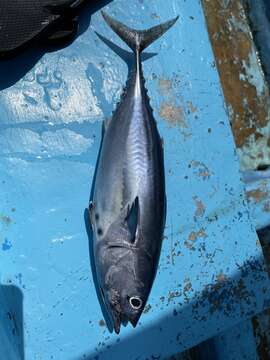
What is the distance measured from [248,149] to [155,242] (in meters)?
0.96

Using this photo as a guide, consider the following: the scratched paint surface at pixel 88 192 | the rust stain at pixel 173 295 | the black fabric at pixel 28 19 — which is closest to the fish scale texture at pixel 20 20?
the black fabric at pixel 28 19

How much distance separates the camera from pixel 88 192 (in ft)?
4.85

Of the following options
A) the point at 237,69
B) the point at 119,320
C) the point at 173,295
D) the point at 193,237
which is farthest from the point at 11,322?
the point at 237,69

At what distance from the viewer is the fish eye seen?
1.36 metres

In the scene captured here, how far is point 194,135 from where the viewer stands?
1.65 meters

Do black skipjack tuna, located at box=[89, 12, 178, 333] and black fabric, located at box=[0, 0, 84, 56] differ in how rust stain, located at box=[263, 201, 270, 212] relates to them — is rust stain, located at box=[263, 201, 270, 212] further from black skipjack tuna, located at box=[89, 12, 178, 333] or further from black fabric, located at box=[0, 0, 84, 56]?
black fabric, located at box=[0, 0, 84, 56]

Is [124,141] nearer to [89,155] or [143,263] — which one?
[89,155]

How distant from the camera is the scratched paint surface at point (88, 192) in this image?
142 centimetres

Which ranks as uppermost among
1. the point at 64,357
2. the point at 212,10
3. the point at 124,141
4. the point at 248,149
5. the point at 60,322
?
the point at 212,10

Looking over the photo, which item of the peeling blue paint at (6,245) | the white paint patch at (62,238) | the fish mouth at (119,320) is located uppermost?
the peeling blue paint at (6,245)

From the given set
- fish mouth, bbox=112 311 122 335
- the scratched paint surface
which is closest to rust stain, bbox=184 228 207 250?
the scratched paint surface

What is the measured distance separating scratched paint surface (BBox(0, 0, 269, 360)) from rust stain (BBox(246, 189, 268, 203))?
0.48 ft

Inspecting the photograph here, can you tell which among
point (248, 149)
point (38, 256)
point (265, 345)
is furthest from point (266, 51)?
point (38, 256)

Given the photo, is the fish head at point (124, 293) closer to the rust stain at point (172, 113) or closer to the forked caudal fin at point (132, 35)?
the rust stain at point (172, 113)
